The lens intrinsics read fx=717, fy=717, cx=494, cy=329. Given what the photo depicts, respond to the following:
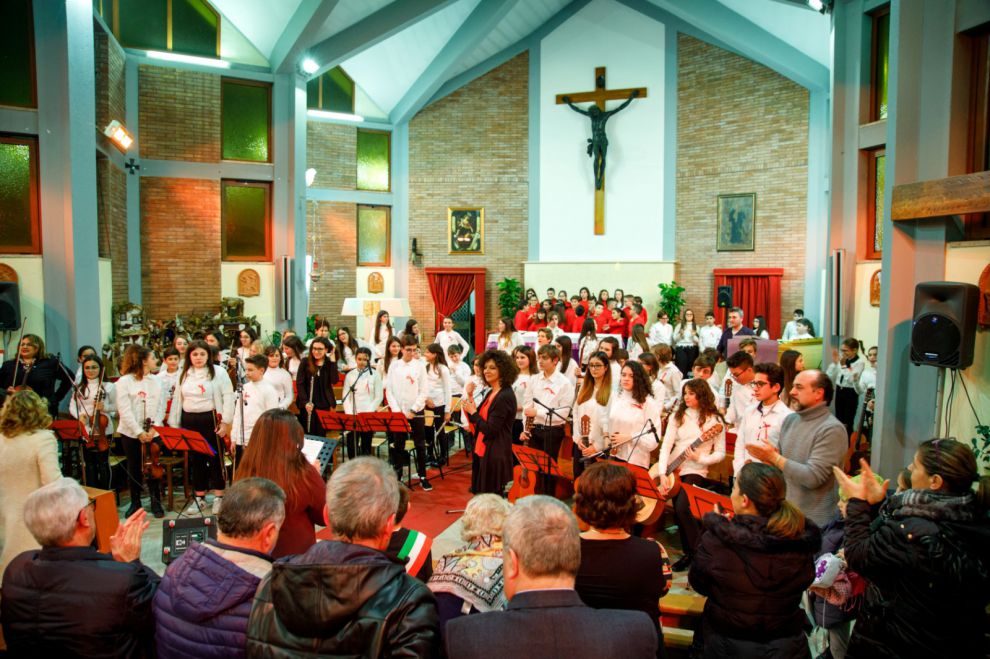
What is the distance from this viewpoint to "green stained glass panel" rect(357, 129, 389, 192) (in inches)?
747

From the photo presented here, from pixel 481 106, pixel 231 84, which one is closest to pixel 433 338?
pixel 481 106

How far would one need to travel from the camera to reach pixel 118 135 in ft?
39.5

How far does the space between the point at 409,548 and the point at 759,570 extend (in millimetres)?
1470

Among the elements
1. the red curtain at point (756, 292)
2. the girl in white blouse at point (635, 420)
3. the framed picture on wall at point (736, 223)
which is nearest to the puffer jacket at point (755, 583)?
the girl in white blouse at point (635, 420)

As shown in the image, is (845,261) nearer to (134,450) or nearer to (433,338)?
(134,450)

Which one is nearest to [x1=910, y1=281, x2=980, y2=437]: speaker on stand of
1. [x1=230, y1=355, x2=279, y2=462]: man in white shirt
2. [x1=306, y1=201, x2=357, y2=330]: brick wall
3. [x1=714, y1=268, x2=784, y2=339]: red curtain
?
[x1=230, y1=355, x2=279, y2=462]: man in white shirt

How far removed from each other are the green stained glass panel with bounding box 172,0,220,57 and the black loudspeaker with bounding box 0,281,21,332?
6711 mm

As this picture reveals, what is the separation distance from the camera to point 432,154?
1952 centimetres

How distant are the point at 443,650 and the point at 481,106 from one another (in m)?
18.6

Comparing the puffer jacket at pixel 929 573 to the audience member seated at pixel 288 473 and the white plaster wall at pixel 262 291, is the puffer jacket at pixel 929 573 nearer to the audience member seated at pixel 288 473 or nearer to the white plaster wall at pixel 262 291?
the audience member seated at pixel 288 473

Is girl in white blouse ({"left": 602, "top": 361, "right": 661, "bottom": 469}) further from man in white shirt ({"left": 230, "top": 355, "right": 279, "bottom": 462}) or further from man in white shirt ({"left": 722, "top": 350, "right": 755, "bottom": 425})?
man in white shirt ({"left": 230, "top": 355, "right": 279, "bottom": 462})

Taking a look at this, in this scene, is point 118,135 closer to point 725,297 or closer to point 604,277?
point 604,277

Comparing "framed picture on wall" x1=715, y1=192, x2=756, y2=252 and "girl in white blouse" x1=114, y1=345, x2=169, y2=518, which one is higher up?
"framed picture on wall" x1=715, y1=192, x2=756, y2=252

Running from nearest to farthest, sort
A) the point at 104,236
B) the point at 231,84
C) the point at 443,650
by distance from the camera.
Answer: the point at 443,650, the point at 104,236, the point at 231,84
